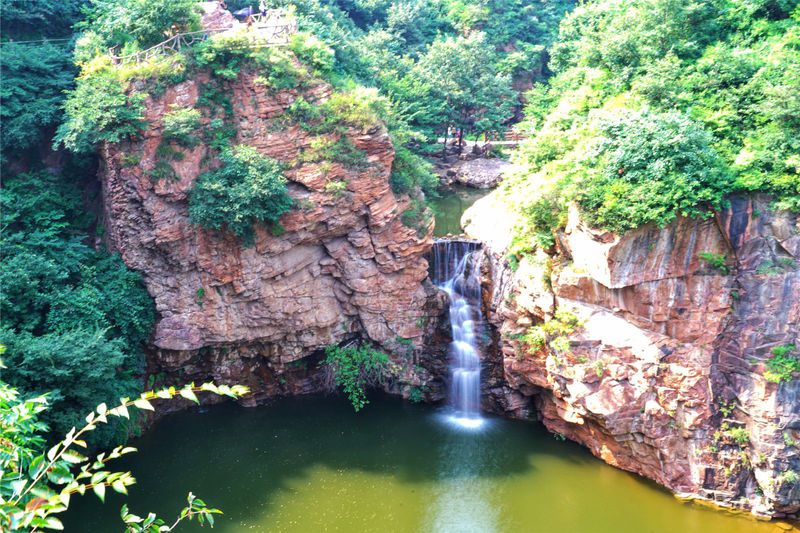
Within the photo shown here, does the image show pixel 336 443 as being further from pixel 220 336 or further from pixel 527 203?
pixel 527 203

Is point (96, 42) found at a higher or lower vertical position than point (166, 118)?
higher

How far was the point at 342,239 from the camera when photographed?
16.2 metres

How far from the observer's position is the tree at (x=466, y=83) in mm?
28094

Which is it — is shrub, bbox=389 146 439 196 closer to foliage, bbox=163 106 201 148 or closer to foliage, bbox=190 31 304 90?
foliage, bbox=190 31 304 90

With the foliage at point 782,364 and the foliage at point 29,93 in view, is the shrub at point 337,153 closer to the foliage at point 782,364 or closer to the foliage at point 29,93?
the foliage at point 29,93

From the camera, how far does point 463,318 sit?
17578 mm

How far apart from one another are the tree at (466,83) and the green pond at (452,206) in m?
3.62

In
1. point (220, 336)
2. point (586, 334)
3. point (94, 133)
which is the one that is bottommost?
point (220, 336)

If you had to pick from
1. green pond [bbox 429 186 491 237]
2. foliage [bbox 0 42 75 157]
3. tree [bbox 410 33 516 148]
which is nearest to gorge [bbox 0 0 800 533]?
foliage [bbox 0 42 75 157]

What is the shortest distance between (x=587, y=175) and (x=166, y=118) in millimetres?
10207

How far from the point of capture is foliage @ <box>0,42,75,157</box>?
1486 centimetres

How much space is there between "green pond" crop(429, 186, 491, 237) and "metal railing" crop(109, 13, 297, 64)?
8606mm

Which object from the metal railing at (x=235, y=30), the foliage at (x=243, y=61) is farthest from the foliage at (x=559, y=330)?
the metal railing at (x=235, y=30)

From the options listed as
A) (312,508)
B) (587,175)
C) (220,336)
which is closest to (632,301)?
(587,175)
